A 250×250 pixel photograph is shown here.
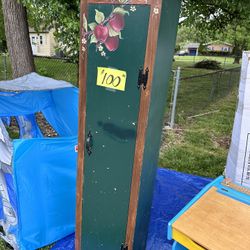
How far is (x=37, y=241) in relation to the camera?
2.22 metres

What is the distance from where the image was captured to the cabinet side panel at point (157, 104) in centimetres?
133

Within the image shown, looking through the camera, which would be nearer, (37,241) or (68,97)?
(37,241)

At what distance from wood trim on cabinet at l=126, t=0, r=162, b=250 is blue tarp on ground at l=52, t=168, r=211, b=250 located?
28.0 inches

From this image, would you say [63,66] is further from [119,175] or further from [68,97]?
[119,175]

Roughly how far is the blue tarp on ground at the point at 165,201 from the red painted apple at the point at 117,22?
169 cm

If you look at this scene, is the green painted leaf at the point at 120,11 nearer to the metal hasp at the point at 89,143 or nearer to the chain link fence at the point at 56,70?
the metal hasp at the point at 89,143

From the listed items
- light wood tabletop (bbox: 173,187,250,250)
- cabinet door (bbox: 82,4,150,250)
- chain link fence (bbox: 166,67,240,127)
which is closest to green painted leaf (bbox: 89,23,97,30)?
cabinet door (bbox: 82,4,150,250)

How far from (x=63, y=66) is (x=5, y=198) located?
10640 millimetres

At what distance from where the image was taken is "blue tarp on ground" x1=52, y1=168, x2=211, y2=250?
2.29 m

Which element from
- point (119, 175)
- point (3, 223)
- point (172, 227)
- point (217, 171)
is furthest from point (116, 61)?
point (217, 171)

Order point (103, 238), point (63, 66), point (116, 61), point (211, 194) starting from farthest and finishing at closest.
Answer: point (63, 66), point (103, 238), point (211, 194), point (116, 61)

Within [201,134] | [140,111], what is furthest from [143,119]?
[201,134]

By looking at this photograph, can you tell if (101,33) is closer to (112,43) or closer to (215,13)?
(112,43)

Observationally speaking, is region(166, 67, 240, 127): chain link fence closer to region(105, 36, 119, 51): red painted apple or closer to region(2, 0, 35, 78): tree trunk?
region(2, 0, 35, 78): tree trunk
